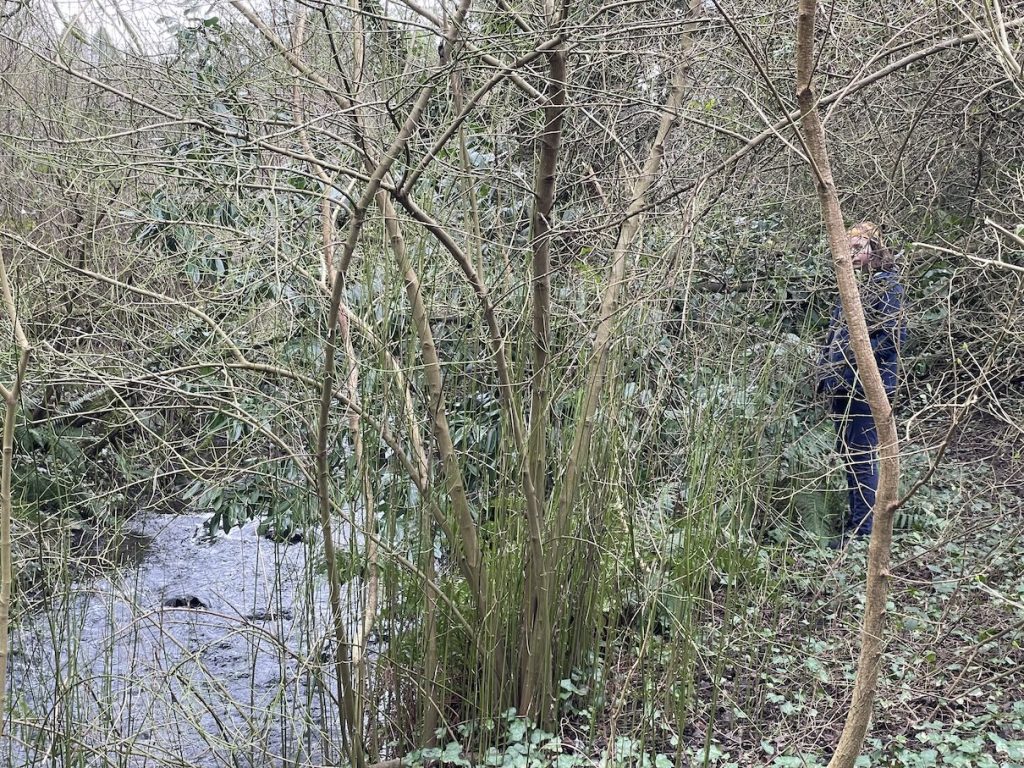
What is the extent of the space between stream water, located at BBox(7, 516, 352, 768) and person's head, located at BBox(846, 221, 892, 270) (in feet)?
9.23

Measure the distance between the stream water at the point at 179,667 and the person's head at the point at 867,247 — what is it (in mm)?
2813

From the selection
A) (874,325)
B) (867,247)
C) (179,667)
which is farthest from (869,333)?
(179,667)

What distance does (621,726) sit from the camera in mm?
3439

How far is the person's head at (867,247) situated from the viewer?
4367mm

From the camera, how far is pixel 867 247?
4500mm

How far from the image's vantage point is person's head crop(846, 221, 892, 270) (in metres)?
4.37

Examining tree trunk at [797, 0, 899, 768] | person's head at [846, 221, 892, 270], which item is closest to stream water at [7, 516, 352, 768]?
tree trunk at [797, 0, 899, 768]

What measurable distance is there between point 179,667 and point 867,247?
3.42m

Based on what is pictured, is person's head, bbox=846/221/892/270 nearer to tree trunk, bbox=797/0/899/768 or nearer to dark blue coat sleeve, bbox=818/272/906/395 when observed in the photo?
dark blue coat sleeve, bbox=818/272/906/395

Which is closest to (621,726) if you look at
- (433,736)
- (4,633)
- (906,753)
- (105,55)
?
(433,736)

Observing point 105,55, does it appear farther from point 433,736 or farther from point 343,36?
point 433,736

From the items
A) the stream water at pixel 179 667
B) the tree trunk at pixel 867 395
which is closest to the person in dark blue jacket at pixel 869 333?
the tree trunk at pixel 867 395

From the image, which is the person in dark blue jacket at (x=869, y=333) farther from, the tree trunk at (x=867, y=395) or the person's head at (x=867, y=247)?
the tree trunk at (x=867, y=395)

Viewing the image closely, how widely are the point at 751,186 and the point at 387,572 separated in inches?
93.5
